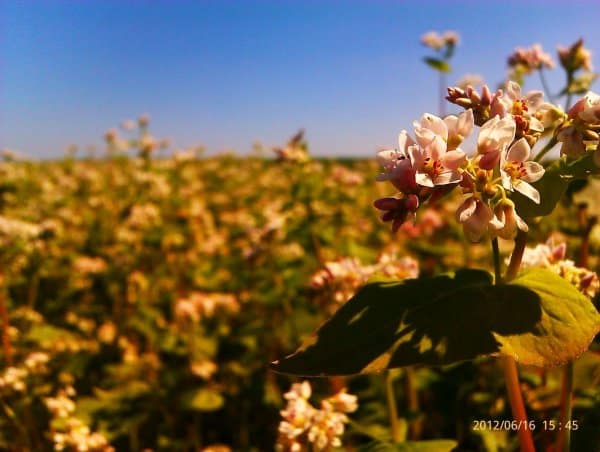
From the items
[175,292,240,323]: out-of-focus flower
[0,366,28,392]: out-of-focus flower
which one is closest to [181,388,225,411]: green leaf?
[175,292,240,323]: out-of-focus flower

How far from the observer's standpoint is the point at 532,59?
3.46 m

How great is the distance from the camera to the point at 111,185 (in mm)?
8758

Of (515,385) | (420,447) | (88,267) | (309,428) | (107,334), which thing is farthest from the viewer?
(88,267)

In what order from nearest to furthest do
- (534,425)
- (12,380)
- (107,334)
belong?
(534,425), (12,380), (107,334)

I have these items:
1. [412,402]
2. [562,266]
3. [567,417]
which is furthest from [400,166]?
[412,402]

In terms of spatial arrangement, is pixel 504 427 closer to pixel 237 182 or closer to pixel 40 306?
pixel 40 306

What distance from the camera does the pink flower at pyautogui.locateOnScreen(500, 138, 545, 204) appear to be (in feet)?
4.20

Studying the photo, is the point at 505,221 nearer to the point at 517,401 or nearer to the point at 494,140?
the point at 494,140

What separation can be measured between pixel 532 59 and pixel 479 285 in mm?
2555

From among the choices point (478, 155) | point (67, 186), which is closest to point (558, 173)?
point (478, 155)

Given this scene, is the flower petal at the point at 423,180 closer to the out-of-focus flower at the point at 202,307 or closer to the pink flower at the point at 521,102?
the pink flower at the point at 521,102

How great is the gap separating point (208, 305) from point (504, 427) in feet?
7.62

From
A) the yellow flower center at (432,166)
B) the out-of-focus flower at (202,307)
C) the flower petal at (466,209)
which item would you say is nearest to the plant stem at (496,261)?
the flower petal at (466,209)

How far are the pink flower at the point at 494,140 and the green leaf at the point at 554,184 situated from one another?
0.19 m
